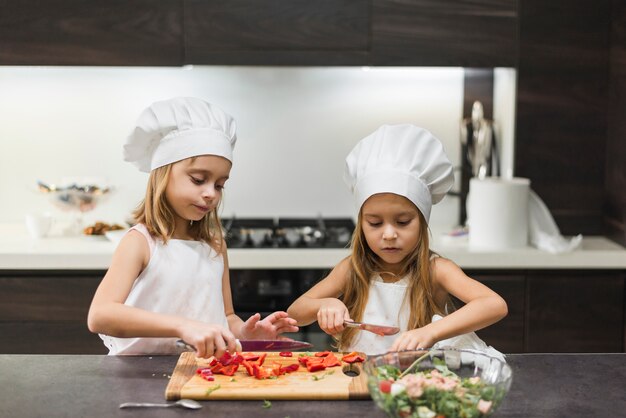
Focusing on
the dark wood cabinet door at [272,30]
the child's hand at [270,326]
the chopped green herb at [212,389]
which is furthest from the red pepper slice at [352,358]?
the dark wood cabinet door at [272,30]

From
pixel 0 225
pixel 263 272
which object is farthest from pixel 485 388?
pixel 0 225

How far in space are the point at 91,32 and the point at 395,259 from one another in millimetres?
1734

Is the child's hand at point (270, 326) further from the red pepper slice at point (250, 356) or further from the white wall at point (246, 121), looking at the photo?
the white wall at point (246, 121)

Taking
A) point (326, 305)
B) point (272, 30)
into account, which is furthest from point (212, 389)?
point (272, 30)

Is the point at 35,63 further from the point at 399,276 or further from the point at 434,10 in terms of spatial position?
the point at 399,276

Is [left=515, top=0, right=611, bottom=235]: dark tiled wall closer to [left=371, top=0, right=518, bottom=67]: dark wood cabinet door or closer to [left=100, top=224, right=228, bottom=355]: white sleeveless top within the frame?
[left=371, top=0, right=518, bottom=67]: dark wood cabinet door

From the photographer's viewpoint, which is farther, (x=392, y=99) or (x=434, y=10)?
(x=392, y=99)

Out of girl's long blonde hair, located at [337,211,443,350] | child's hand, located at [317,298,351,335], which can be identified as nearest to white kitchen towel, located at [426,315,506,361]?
girl's long blonde hair, located at [337,211,443,350]

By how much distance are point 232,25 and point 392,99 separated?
77 cm

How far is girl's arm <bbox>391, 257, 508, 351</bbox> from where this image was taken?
5.69ft

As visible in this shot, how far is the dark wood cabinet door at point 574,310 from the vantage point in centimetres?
312

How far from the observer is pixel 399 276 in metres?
2.15

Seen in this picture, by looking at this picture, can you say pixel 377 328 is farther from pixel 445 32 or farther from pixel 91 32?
pixel 91 32

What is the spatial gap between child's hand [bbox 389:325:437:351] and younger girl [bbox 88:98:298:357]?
24 cm
